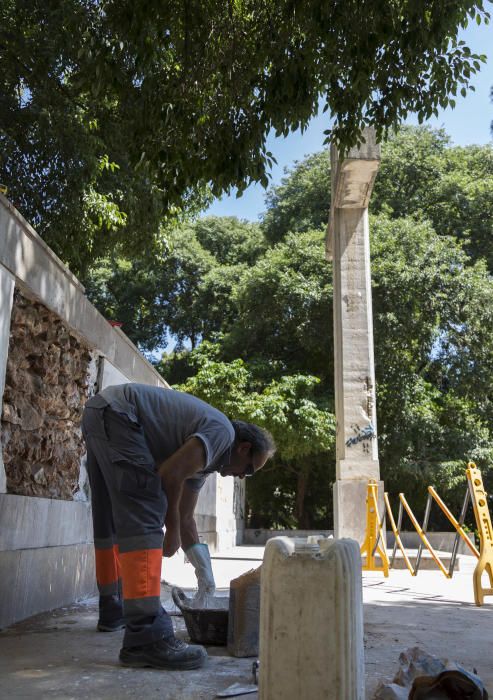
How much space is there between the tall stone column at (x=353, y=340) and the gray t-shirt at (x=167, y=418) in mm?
9032

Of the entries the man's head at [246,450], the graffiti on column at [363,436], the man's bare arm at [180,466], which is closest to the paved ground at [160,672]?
the man's bare arm at [180,466]

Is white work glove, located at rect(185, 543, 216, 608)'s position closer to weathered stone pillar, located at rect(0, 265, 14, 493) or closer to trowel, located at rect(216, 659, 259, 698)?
weathered stone pillar, located at rect(0, 265, 14, 493)

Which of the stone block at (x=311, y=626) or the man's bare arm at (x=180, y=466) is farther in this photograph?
the man's bare arm at (x=180, y=466)

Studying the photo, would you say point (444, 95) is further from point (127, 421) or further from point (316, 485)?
point (316, 485)

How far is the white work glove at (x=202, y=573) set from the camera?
12.9 ft

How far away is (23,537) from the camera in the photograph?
13.4 ft

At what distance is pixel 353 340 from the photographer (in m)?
13.0

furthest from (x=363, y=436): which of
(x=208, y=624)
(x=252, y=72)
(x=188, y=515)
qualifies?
(x=208, y=624)

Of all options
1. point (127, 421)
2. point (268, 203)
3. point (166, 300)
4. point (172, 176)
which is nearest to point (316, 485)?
point (166, 300)

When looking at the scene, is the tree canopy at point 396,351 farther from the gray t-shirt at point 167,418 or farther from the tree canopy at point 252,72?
the gray t-shirt at point 167,418

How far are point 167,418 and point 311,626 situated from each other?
135 cm

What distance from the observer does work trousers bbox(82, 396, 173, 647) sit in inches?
115

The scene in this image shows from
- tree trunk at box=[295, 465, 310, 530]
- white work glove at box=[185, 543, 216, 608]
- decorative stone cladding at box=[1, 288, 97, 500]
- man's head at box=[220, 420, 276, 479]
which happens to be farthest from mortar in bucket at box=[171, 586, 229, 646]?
tree trunk at box=[295, 465, 310, 530]

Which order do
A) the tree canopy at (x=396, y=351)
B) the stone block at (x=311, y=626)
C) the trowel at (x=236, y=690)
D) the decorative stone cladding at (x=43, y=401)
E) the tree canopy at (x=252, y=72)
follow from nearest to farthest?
the stone block at (x=311, y=626)
the trowel at (x=236, y=690)
the decorative stone cladding at (x=43, y=401)
the tree canopy at (x=252, y=72)
the tree canopy at (x=396, y=351)
